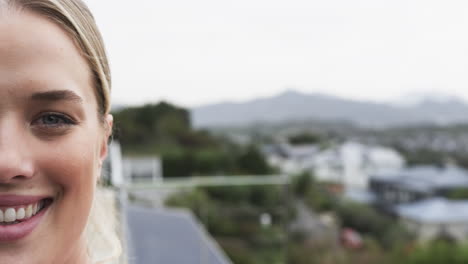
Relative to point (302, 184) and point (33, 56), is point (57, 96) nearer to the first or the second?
point (33, 56)

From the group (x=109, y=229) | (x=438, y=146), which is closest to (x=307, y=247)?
(x=438, y=146)

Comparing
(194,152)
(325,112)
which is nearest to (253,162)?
(194,152)

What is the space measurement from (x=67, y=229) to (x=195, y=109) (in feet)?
34.5

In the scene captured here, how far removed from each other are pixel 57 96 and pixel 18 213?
0.09 m

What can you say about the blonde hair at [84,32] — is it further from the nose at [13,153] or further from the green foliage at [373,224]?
the green foliage at [373,224]

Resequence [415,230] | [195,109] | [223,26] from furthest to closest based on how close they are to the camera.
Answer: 1. [415,230]
2. [223,26]
3. [195,109]

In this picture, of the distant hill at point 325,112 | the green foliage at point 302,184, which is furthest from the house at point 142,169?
the green foliage at point 302,184

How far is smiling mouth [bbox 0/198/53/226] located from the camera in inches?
15.9

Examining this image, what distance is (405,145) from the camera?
1717cm

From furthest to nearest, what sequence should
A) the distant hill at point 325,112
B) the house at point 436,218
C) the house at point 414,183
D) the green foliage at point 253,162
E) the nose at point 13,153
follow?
the house at point 414,183
the house at point 436,218
the green foliage at point 253,162
the distant hill at point 325,112
the nose at point 13,153

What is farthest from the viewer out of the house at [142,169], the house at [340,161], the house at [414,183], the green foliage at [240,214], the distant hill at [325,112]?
the house at [414,183]

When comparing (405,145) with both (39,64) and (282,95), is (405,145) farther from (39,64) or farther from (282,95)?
(39,64)

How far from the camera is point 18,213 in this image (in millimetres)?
408

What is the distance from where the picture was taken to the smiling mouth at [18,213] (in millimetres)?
403
